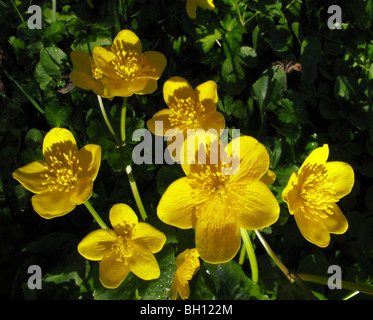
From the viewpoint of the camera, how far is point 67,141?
5.04ft

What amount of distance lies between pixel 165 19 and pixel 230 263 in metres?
1.51

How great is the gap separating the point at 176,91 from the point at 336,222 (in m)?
0.96

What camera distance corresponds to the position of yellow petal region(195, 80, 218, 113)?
1561 mm

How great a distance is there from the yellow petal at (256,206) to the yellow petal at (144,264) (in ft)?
1.42

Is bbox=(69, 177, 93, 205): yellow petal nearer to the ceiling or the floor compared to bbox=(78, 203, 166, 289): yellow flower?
nearer to the ceiling

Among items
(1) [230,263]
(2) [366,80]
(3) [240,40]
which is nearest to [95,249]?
(1) [230,263]

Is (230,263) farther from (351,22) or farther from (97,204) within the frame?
(351,22)

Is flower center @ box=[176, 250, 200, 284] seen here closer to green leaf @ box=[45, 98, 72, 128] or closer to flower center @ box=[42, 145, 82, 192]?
flower center @ box=[42, 145, 82, 192]

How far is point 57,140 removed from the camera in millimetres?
1530

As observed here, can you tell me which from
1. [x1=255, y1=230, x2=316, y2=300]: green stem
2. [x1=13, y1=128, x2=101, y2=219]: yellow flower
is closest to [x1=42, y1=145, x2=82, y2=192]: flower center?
[x1=13, y1=128, x2=101, y2=219]: yellow flower

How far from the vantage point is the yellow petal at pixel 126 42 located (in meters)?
1.66

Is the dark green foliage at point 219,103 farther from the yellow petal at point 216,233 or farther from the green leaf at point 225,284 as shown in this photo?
the yellow petal at point 216,233

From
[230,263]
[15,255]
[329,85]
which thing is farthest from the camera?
[329,85]

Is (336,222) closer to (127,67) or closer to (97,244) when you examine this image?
(97,244)
